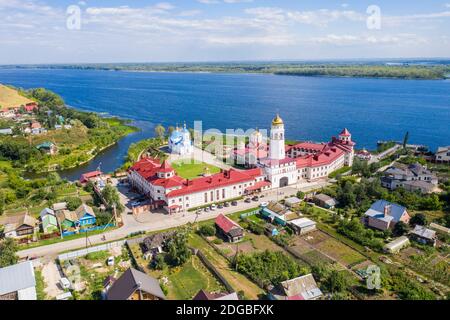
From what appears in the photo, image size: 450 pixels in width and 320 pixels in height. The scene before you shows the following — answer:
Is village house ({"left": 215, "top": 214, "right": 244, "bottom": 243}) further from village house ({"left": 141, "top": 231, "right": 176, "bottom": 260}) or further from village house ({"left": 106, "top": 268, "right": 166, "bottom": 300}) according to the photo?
village house ({"left": 106, "top": 268, "right": 166, "bottom": 300})

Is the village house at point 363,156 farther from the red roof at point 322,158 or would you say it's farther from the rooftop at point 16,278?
the rooftop at point 16,278

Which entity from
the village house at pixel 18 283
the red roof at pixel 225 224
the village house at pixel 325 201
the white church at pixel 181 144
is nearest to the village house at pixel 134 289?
the village house at pixel 18 283

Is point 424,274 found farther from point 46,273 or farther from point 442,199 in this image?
point 46,273

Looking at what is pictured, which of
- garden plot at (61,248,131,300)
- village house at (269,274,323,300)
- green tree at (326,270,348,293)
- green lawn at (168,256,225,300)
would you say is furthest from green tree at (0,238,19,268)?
green tree at (326,270,348,293)
